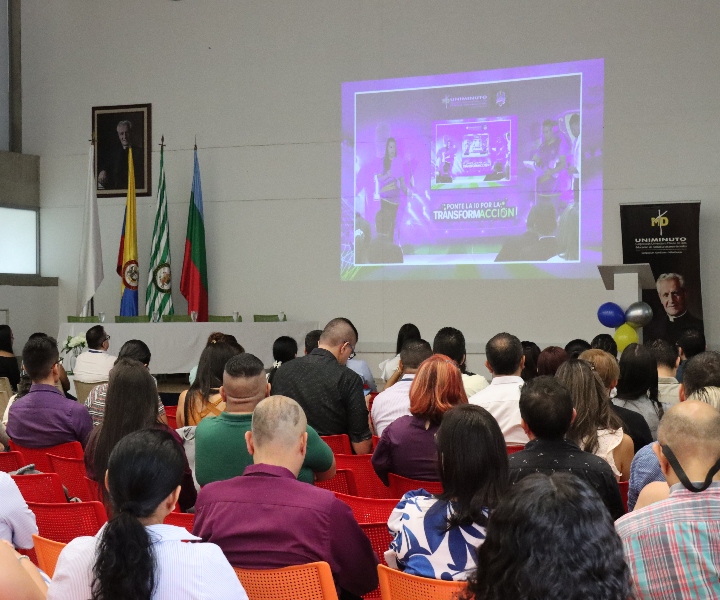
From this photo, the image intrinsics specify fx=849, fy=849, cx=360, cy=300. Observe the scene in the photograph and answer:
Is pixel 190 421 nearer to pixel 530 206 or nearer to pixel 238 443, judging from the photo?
pixel 238 443

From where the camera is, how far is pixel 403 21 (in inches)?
390

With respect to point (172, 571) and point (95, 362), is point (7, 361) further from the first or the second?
point (172, 571)

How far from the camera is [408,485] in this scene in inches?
130

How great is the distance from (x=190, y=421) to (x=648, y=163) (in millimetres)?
6443

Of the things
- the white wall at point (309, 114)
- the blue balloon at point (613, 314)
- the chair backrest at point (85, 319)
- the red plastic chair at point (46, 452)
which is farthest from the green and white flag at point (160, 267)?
the red plastic chair at point (46, 452)

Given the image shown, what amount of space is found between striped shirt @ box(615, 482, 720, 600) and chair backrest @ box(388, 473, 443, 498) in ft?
4.79

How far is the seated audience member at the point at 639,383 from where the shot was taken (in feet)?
13.1

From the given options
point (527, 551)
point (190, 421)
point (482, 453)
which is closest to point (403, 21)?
point (190, 421)

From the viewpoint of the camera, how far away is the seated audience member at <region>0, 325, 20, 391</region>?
302 inches

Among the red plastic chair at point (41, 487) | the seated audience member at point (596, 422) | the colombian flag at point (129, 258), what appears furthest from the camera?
the colombian flag at point (129, 258)

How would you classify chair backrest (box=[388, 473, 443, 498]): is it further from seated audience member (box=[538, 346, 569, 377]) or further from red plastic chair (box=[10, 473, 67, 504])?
seated audience member (box=[538, 346, 569, 377])

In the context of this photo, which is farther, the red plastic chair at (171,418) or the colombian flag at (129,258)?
the colombian flag at (129,258)

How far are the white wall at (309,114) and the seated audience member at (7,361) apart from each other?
10.6 ft

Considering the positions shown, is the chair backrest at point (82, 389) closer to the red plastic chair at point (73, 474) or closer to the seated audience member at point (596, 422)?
the red plastic chair at point (73, 474)
